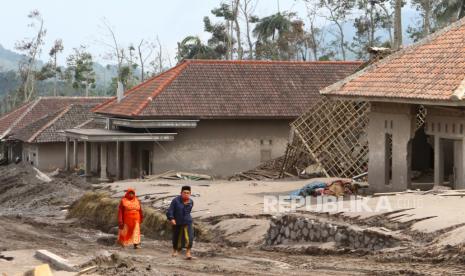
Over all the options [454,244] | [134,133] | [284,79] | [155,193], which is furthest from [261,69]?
[454,244]

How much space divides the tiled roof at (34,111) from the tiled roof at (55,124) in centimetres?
197

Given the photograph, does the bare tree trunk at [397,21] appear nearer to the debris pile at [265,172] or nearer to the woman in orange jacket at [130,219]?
the debris pile at [265,172]

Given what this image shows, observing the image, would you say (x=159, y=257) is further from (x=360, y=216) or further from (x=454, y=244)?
(x=454, y=244)

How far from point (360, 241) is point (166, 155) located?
2222 cm

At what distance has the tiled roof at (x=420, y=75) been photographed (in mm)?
23000

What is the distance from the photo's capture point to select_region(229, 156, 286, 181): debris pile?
3528 cm

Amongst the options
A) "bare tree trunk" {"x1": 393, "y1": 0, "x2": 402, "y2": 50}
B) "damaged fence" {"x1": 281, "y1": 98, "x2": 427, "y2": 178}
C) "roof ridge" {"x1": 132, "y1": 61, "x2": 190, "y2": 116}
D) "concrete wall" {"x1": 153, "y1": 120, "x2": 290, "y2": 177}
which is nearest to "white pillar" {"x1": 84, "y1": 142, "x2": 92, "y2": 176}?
"roof ridge" {"x1": 132, "y1": 61, "x2": 190, "y2": 116}

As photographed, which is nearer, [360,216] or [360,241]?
[360,241]

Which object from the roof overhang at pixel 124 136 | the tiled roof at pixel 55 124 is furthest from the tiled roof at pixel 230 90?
the tiled roof at pixel 55 124

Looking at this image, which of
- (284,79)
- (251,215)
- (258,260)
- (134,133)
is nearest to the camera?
(258,260)

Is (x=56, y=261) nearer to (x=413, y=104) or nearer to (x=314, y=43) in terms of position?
(x=413, y=104)

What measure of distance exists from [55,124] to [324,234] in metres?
35.2

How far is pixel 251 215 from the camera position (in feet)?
72.6

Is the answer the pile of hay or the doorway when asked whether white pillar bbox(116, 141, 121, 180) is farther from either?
the pile of hay
